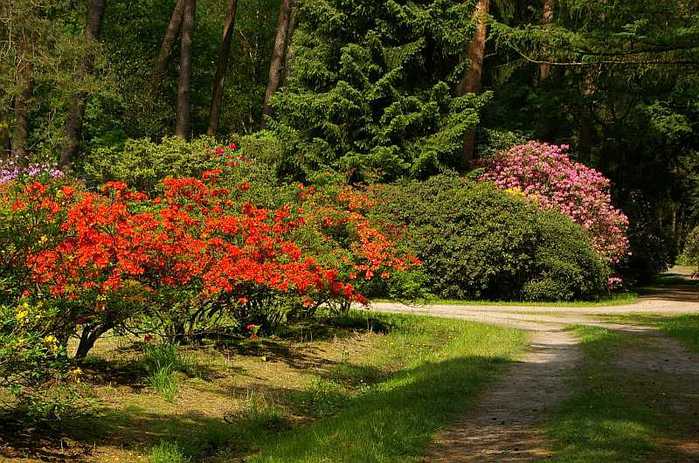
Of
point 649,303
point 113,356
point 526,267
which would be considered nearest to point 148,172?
point 526,267

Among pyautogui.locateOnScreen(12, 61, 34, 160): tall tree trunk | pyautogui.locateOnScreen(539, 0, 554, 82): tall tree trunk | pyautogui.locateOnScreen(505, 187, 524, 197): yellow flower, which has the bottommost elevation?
pyautogui.locateOnScreen(505, 187, 524, 197): yellow flower

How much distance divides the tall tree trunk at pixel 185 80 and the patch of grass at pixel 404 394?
55.7 feet

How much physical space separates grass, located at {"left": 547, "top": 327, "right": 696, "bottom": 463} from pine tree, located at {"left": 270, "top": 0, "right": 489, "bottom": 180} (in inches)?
650

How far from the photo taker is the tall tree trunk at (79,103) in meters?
28.2

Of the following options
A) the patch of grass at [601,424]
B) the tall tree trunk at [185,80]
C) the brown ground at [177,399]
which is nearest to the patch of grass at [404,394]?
the brown ground at [177,399]

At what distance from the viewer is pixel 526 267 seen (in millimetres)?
25406

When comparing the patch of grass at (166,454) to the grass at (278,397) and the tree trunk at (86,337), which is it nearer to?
the grass at (278,397)

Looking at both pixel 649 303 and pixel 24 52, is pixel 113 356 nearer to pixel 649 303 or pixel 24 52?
pixel 24 52

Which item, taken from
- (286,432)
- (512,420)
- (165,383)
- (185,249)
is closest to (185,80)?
(185,249)

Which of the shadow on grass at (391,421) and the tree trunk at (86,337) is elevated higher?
the tree trunk at (86,337)

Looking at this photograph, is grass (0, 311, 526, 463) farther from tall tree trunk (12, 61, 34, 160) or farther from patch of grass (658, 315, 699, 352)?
tall tree trunk (12, 61, 34, 160)

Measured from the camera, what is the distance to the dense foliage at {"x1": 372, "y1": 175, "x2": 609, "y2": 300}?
974 inches

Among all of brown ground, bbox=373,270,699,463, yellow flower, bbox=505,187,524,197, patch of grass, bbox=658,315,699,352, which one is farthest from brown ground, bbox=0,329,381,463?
yellow flower, bbox=505,187,524,197

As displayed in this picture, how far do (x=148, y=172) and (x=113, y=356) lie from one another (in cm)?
1471
